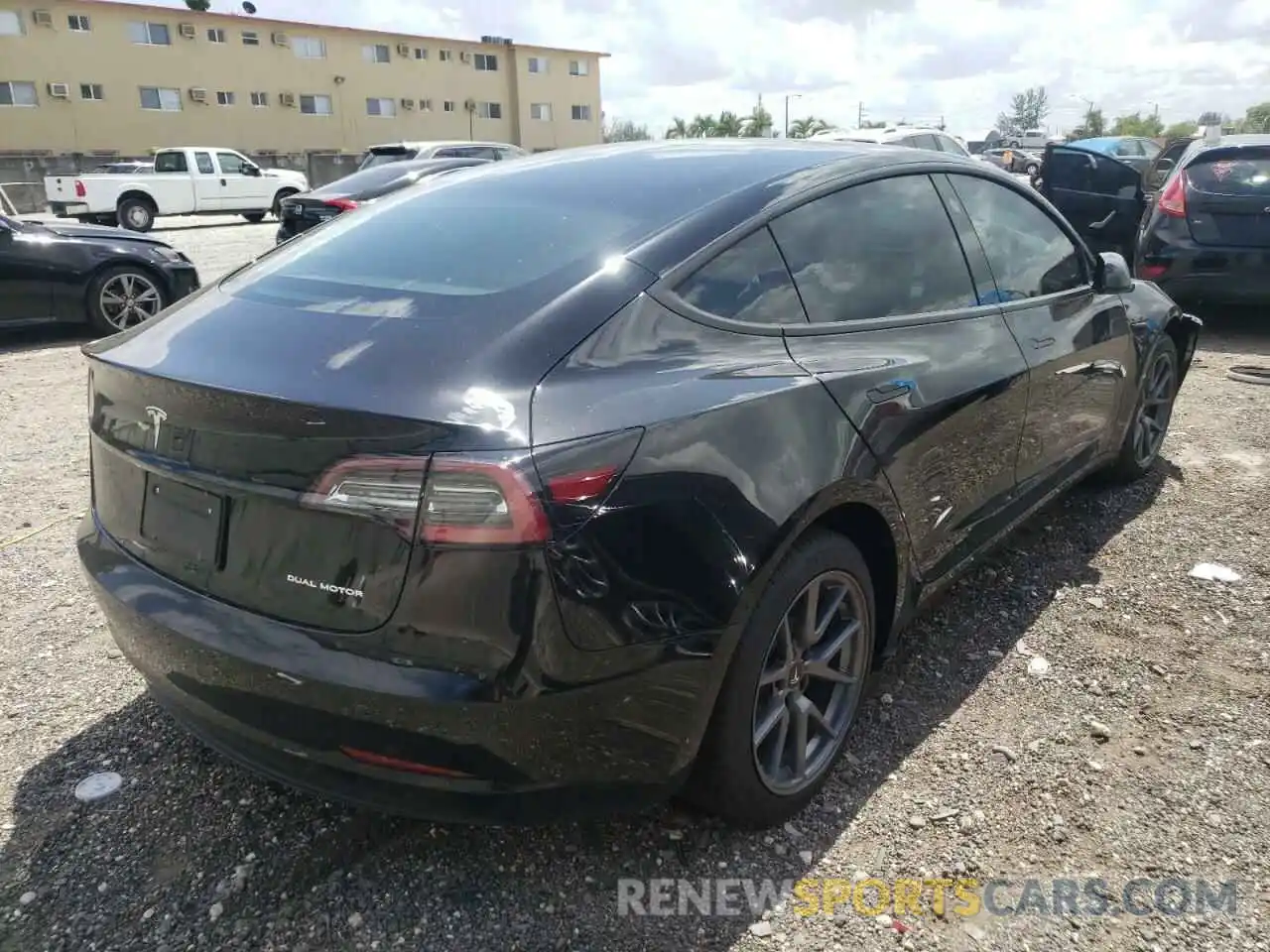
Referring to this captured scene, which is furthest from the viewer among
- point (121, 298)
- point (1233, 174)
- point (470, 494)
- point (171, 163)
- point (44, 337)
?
point (171, 163)

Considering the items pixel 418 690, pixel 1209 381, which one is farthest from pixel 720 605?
pixel 1209 381

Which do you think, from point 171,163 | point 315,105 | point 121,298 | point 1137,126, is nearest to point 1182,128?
point 1137,126

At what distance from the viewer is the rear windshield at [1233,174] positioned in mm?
7633

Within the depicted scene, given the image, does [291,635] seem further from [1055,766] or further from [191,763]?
[1055,766]

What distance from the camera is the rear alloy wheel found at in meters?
8.13

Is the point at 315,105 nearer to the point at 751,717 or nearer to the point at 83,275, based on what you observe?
the point at 83,275

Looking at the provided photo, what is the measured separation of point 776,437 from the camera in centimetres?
221

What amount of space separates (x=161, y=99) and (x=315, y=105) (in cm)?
684

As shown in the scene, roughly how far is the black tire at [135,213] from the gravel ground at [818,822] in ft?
71.8

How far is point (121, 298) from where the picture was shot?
8.30 m

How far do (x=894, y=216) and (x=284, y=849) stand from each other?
2.46m

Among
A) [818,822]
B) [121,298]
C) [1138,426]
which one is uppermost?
[121,298]

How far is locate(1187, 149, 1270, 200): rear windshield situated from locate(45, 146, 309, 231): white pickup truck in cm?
1850

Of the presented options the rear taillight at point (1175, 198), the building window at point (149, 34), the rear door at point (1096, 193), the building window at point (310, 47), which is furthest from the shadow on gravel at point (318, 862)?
the building window at point (310, 47)
